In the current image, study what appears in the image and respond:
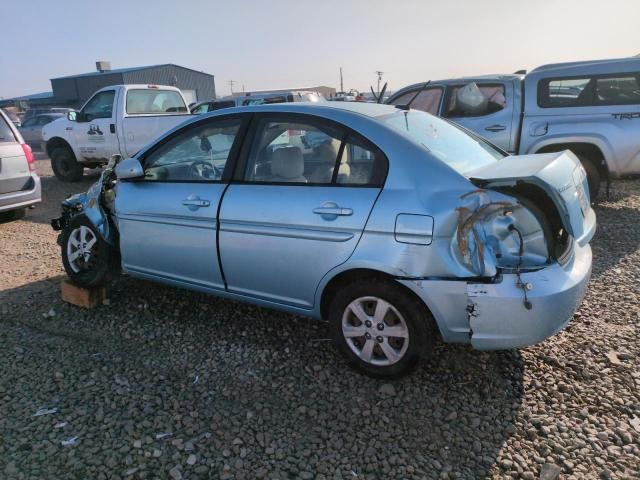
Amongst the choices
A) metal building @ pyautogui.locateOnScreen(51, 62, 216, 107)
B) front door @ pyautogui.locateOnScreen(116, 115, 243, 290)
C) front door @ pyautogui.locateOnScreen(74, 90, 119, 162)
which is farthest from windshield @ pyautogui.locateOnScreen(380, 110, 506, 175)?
metal building @ pyautogui.locateOnScreen(51, 62, 216, 107)

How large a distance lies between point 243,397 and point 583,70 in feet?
21.2

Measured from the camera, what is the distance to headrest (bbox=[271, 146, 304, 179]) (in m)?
3.13

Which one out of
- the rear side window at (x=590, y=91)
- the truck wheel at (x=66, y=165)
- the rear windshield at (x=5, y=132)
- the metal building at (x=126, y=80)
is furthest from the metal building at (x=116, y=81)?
the rear side window at (x=590, y=91)

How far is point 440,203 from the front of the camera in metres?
2.54

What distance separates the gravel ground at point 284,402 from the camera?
2328 millimetres

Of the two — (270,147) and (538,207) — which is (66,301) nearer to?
(270,147)

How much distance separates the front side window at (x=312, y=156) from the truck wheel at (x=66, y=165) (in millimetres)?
8661

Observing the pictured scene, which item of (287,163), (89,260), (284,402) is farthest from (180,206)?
(284,402)

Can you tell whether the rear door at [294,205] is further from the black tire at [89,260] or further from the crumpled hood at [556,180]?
the black tire at [89,260]

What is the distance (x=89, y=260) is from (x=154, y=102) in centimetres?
649

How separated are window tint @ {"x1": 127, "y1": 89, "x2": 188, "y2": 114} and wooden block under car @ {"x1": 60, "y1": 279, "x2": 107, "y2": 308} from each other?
6113mm

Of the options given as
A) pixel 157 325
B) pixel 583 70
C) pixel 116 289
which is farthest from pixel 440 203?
pixel 583 70

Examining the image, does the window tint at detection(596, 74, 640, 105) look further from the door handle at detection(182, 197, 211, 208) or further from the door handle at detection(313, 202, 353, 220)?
the door handle at detection(182, 197, 211, 208)

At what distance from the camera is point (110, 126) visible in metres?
9.24
